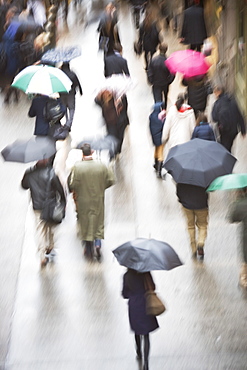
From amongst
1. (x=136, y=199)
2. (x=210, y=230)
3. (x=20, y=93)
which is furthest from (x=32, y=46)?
(x=210, y=230)

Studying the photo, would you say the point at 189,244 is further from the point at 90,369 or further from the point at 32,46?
the point at 32,46

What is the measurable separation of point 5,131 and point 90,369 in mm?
8195

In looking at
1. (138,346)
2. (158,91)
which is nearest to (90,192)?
(138,346)

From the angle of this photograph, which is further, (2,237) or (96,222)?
(2,237)

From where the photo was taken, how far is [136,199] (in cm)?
1351

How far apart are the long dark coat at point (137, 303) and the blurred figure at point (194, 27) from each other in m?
10.8

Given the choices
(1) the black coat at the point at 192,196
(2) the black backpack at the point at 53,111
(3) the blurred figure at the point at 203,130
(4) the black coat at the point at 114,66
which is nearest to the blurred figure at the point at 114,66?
(4) the black coat at the point at 114,66

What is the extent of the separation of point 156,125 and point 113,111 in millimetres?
761

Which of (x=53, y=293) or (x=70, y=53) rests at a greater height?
(x=70, y=53)

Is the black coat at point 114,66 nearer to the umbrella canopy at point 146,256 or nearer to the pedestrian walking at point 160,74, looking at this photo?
the pedestrian walking at point 160,74

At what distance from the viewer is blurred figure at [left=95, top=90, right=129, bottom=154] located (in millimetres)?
13703

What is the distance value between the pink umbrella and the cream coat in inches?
65.5

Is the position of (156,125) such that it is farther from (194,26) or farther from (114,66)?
(194,26)

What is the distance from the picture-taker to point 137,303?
872 centimetres
